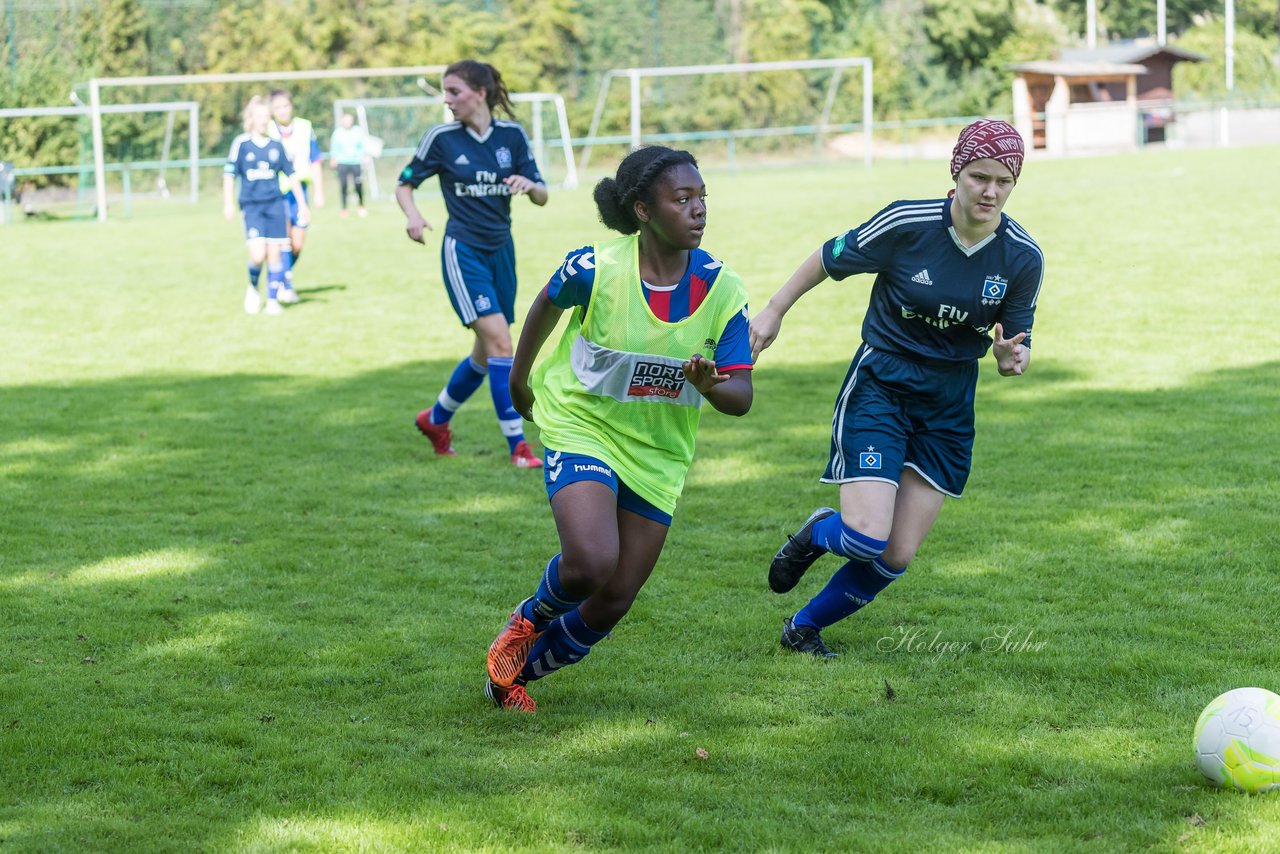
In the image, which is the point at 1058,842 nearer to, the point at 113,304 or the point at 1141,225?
the point at 113,304

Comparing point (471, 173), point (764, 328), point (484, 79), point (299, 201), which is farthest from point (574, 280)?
point (299, 201)

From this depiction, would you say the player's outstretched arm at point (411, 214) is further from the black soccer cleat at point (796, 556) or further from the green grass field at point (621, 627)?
the black soccer cleat at point (796, 556)

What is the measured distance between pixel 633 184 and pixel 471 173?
432cm

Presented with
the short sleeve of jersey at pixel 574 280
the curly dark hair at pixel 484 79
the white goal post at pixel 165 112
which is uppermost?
the white goal post at pixel 165 112

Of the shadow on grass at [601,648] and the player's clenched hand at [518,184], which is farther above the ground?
the player's clenched hand at [518,184]

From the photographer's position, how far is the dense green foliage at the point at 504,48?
119 ft

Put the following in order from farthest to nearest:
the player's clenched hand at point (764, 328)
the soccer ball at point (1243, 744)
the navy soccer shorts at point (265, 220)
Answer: the navy soccer shorts at point (265, 220)
the player's clenched hand at point (764, 328)
the soccer ball at point (1243, 744)

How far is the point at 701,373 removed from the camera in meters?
4.16

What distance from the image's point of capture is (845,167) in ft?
137

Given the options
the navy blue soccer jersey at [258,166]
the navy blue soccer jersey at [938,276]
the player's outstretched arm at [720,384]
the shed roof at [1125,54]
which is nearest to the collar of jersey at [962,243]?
the navy blue soccer jersey at [938,276]

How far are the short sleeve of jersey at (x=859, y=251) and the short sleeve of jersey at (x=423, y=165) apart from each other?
3.95 meters

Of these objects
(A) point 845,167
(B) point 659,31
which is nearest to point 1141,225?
(A) point 845,167

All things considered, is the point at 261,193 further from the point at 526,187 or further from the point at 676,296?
the point at 676,296

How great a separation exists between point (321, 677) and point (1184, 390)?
6.83 m
